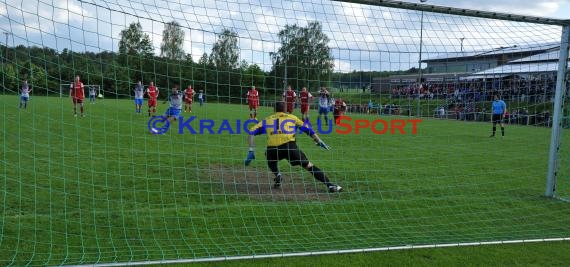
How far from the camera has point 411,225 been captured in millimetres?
5914

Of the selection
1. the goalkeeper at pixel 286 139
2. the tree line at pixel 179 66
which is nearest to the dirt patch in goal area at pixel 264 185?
the goalkeeper at pixel 286 139

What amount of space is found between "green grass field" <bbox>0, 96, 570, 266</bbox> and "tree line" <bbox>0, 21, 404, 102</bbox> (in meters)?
1.45

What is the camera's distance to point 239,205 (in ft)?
20.3

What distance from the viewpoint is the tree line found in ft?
16.8

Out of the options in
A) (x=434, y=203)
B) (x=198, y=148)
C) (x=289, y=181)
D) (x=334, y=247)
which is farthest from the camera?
(x=198, y=148)

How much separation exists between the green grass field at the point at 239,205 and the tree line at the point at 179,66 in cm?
145

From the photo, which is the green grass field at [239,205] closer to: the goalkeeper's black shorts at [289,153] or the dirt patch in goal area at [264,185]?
Result: the dirt patch in goal area at [264,185]

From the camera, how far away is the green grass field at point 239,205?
4820mm

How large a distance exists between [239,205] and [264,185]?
4.55ft

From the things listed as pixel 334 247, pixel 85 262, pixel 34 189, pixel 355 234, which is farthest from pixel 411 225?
pixel 34 189

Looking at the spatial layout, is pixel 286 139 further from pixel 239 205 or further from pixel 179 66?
pixel 179 66

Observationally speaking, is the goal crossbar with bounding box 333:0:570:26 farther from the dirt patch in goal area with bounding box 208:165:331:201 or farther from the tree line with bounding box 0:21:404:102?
the dirt patch in goal area with bounding box 208:165:331:201

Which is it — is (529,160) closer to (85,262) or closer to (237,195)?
(237,195)

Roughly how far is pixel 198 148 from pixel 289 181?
12.4 feet
